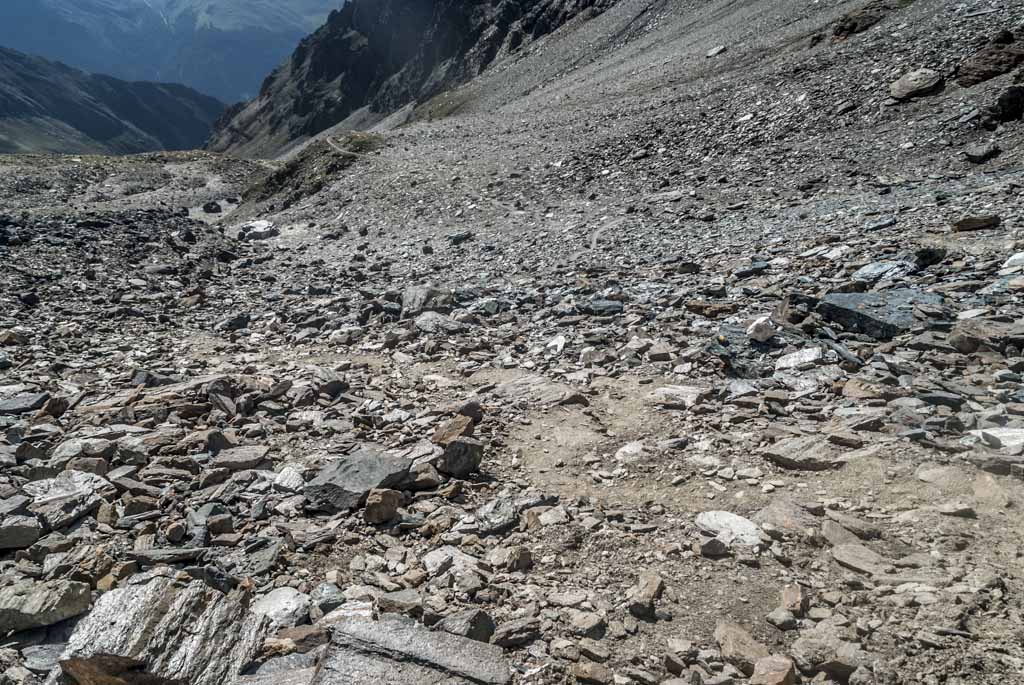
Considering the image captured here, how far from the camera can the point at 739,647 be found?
368 cm

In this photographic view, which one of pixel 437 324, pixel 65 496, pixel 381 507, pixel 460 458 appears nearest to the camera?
pixel 381 507

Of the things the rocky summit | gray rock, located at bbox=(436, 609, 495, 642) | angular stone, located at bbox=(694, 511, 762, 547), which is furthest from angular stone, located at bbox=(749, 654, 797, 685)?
gray rock, located at bbox=(436, 609, 495, 642)

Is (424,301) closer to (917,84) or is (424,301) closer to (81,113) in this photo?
(917,84)

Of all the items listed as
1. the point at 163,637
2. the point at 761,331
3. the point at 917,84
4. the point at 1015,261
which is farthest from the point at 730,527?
the point at 917,84

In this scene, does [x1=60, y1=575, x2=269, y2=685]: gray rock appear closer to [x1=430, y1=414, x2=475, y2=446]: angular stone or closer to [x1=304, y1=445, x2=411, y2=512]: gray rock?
[x1=304, y1=445, x2=411, y2=512]: gray rock

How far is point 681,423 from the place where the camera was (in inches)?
253

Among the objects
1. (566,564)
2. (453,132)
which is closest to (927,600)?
(566,564)

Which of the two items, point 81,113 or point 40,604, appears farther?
point 81,113

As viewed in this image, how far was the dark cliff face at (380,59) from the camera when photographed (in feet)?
236

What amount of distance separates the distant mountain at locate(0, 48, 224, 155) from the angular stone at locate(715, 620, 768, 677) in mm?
149769

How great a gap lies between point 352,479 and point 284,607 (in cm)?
156

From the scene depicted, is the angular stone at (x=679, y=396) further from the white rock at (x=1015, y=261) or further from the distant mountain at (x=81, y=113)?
the distant mountain at (x=81, y=113)

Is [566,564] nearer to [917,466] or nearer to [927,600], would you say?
[927,600]

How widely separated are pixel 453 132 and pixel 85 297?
22.2 metres
